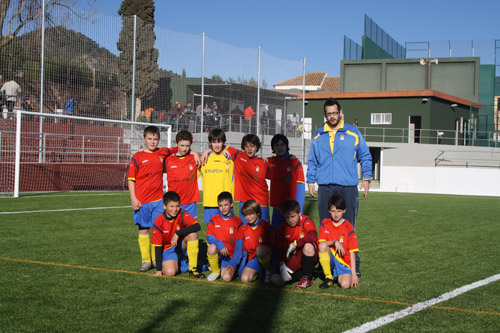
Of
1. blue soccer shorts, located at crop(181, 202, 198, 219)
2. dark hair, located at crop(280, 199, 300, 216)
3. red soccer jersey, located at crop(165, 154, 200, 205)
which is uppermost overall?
red soccer jersey, located at crop(165, 154, 200, 205)

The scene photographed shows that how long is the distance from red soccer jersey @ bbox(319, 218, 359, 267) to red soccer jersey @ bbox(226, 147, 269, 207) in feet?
4.09

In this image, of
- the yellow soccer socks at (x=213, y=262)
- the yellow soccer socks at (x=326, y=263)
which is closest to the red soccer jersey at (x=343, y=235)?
the yellow soccer socks at (x=326, y=263)

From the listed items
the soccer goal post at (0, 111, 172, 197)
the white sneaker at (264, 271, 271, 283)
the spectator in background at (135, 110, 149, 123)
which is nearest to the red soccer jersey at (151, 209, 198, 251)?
the white sneaker at (264, 271, 271, 283)

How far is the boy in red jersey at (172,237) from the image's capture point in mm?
6113

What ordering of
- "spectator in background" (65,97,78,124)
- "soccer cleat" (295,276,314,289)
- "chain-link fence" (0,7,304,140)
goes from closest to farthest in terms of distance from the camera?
"soccer cleat" (295,276,314,289) → "chain-link fence" (0,7,304,140) → "spectator in background" (65,97,78,124)

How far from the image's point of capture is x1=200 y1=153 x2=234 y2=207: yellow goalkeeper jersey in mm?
6980

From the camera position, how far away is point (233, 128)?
22.8m

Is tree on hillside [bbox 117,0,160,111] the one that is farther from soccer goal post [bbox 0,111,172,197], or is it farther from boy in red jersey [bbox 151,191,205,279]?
boy in red jersey [bbox 151,191,205,279]

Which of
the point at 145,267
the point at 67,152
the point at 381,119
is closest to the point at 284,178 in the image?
the point at 145,267

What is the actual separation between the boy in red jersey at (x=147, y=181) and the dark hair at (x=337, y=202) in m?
2.16

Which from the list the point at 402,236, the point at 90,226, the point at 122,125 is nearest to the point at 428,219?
the point at 402,236

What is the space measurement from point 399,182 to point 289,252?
841 inches

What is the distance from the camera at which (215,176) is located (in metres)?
7.01

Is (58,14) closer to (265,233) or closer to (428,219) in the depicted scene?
(428,219)
